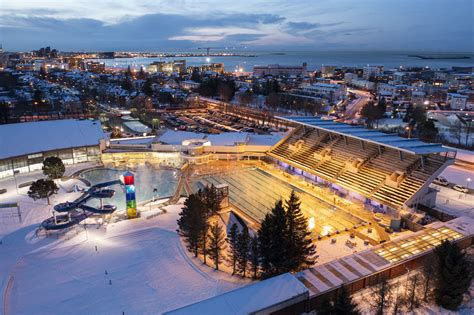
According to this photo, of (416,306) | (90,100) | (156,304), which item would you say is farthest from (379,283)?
(90,100)

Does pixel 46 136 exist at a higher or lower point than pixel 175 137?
higher

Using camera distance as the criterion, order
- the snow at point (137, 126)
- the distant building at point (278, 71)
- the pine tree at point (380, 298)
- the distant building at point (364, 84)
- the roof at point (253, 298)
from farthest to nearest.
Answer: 1. the distant building at point (278, 71)
2. the distant building at point (364, 84)
3. the snow at point (137, 126)
4. the pine tree at point (380, 298)
5. the roof at point (253, 298)

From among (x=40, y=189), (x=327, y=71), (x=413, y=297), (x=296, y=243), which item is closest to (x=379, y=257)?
(x=413, y=297)

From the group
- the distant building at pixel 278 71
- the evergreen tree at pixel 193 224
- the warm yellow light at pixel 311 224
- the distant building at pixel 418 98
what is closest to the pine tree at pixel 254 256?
the evergreen tree at pixel 193 224

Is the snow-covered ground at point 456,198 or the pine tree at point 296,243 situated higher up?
the pine tree at point 296,243

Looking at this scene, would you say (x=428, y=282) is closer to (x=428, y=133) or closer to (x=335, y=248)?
(x=335, y=248)

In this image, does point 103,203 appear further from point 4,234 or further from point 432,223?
point 432,223

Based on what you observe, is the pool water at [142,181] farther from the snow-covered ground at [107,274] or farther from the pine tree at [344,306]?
the pine tree at [344,306]
